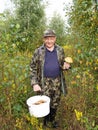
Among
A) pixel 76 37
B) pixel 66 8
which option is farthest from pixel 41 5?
pixel 76 37

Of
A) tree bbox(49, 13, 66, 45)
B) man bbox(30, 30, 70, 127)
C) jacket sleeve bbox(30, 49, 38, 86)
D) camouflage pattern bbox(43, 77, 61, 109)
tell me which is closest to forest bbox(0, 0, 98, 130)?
jacket sleeve bbox(30, 49, 38, 86)

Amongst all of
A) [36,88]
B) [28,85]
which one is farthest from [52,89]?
[28,85]

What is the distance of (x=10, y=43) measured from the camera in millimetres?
5879

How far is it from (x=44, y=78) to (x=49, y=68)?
217 millimetres

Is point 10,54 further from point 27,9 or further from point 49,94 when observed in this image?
point 27,9

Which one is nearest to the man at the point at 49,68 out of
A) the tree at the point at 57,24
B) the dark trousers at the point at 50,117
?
the dark trousers at the point at 50,117

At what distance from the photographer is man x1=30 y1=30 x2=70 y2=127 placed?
556 cm

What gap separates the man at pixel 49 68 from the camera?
5.56 m

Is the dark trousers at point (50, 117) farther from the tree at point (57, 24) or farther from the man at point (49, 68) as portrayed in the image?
the tree at point (57, 24)

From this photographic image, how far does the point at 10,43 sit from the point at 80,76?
1513 mm

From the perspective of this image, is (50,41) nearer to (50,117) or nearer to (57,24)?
(50,117)

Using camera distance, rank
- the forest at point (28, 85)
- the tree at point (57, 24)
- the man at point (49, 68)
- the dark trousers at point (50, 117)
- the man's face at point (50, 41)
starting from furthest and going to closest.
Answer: the tree at point (57, 24), the dark trousers at point (50, 117), the forest at point (28, 85), the man at point (49, 68), the man's face at point (50, 41)

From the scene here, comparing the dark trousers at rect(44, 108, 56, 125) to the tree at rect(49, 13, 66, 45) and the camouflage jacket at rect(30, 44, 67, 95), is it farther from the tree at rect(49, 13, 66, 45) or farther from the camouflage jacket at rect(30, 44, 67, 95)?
the tree at rect(49, 13, 66, 45)

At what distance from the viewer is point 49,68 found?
5602 millimetres
